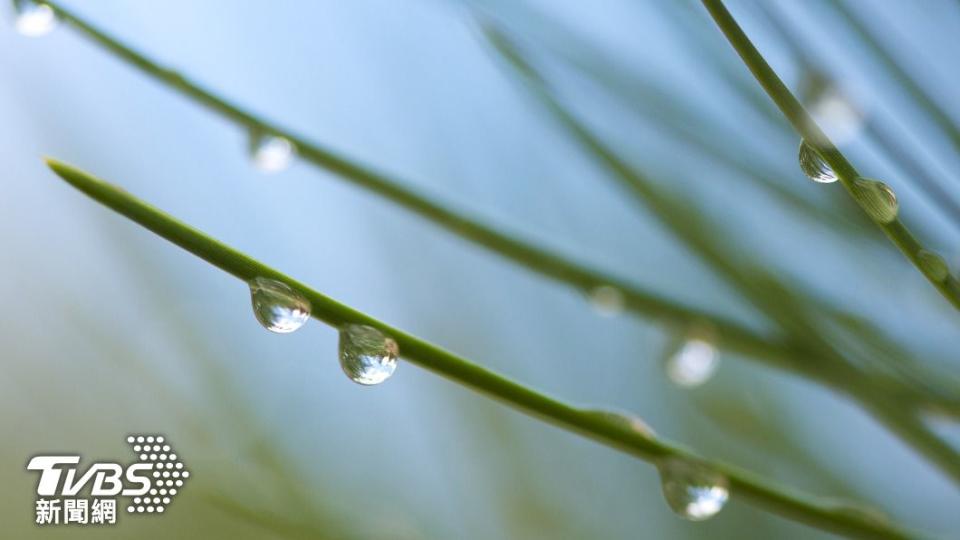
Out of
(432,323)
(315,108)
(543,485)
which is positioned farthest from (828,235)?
(315,108)

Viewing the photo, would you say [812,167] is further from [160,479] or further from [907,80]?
[160,479]

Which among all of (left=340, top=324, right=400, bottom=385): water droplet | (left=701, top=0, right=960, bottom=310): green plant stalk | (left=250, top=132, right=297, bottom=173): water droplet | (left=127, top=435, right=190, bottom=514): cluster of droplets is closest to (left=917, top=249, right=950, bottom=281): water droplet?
(left=701, top=0, right=960, bottom=310): green plant stalk

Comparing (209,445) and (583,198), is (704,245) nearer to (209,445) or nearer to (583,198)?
(209,445)

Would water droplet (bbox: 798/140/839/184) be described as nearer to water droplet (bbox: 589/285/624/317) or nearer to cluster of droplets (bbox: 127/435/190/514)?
water droplet (bbox: 589/285/624/317)

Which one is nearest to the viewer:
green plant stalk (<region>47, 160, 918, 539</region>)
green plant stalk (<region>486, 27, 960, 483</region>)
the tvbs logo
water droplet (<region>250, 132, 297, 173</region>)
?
green plant stalk (<region>47, 160, 918, 539</region>)

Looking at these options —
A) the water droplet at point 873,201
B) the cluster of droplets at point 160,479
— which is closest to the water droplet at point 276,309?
the water droplet at point 873,201

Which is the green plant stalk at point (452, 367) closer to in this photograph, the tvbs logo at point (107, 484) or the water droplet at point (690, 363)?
the water droplet at point (690, 363)

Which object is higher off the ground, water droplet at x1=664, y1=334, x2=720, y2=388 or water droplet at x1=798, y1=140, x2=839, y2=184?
water droplet at x1=664, y1=334, x2=720, y2=388
